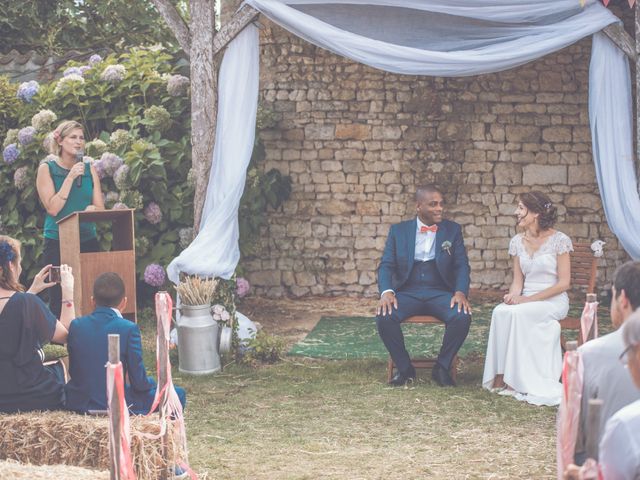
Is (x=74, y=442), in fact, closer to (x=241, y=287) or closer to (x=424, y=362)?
(x=424, y=362)

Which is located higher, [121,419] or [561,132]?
[561,132]

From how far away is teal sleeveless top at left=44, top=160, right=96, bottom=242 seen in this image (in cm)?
643

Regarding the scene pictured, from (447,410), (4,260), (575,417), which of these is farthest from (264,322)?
(575,417)

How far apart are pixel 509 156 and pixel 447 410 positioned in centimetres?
472

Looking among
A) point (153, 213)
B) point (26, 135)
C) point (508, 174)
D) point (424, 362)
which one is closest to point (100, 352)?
point (424, 362)

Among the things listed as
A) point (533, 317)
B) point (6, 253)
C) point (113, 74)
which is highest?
point (113, 74)

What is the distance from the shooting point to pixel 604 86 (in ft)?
22.4

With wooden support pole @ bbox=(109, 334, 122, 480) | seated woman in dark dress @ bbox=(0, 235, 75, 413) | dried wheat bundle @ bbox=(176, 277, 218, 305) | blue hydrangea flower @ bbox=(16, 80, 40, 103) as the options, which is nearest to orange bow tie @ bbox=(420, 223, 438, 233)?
dried wheat bundle @ bbox=(176, 277, 218, 305)

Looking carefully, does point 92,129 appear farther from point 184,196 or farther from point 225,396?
point 225,396

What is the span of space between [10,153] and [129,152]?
1.21 metres

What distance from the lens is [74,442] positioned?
4.22 metres

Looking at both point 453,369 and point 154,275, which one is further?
point 154,275

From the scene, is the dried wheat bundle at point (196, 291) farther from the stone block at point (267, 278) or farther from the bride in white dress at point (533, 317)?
the stone block at point (267, 278)

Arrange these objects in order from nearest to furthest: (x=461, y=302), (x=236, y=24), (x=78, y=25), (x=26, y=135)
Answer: (x=461, y=302), (x=236, y=24), (x=26, y=135), (x=78, y=25)
